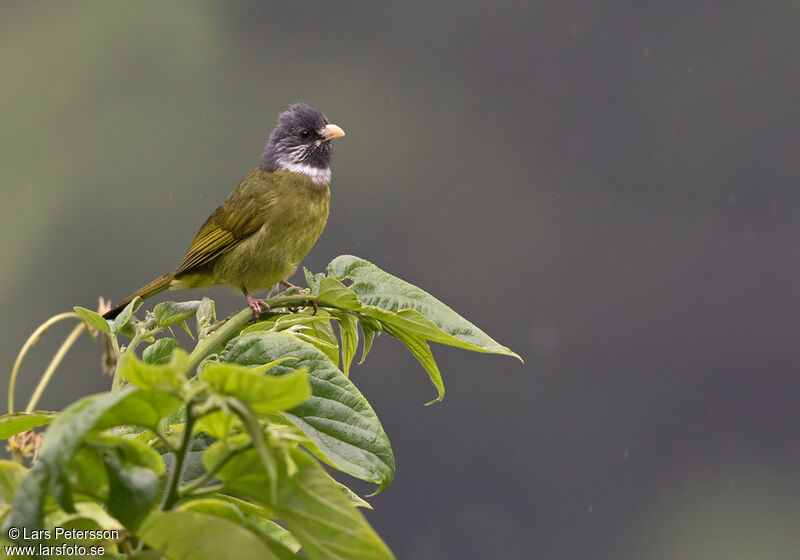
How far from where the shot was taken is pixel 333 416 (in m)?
0.72

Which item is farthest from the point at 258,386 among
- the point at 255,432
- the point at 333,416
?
the point at 333,416

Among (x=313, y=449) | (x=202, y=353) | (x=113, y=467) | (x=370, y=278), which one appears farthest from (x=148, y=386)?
(x=370, y=278)

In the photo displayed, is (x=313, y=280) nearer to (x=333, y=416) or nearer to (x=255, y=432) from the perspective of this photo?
(x=333, y=416)

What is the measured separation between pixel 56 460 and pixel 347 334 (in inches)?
24.4

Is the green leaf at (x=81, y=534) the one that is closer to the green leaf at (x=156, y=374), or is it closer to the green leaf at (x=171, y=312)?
the green leaf at (x=156, y=374)

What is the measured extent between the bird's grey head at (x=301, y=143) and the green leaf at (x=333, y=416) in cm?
198

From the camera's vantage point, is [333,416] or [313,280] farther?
[313,280]

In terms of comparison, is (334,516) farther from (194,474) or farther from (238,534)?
(194,474)

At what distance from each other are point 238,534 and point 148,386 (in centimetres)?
10

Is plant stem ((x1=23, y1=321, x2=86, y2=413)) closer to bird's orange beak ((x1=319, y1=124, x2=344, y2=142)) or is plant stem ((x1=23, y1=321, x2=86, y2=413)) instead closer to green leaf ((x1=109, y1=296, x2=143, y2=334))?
green leaf ((x1=109, y1=296, x2=143, y2=334))

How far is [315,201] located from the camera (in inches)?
102

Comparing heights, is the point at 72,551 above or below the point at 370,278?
below

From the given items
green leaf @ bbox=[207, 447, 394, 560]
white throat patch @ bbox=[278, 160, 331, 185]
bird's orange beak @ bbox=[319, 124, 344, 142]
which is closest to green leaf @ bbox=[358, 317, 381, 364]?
green leaf @ bbox=[207, 447, 394, 560]

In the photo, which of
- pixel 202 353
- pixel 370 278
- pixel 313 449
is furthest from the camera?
pixel 370 278
